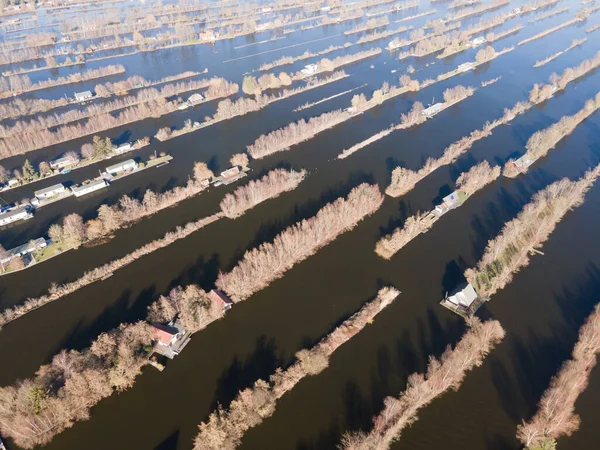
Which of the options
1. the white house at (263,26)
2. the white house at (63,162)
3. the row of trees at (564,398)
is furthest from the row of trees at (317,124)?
the white house at (263,26)

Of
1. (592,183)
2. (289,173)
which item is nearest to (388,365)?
(289,173)

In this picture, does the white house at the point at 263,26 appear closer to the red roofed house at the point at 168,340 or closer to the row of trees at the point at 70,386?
the red roofed house at the point at 168,340

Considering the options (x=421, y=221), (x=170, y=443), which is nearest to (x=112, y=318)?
(x=170, y=443)

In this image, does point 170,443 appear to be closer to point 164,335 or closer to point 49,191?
point 164,335

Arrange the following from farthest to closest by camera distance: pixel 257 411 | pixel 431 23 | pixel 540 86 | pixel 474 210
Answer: pixel 431 23 → pixel 540 86 → pixel 474 210 → pixel 257 411

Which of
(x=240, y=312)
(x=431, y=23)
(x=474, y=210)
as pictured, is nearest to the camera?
(x=240, y=312)

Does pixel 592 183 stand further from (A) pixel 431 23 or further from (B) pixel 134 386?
(A) pixel 431 23
